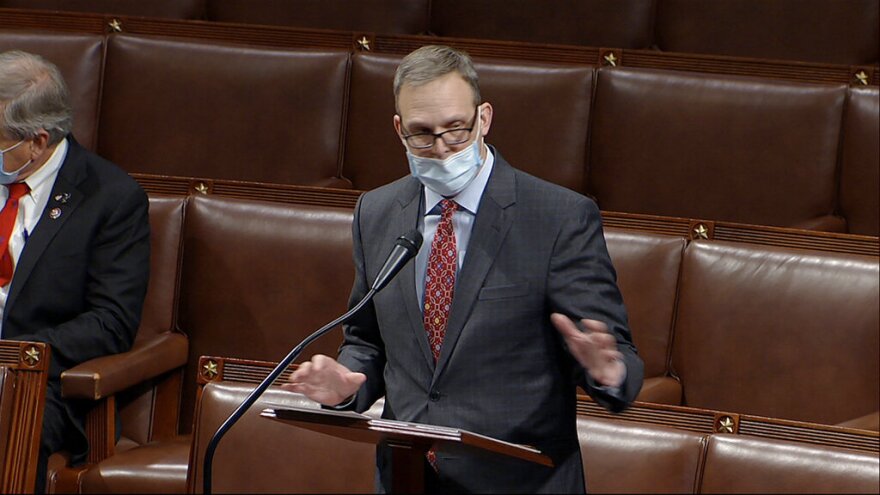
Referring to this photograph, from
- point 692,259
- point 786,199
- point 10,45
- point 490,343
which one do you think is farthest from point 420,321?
Answer: point 10,45

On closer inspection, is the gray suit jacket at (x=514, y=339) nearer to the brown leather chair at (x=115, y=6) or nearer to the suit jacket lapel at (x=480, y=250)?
the suit jacket lapel at (x=480, y=250)

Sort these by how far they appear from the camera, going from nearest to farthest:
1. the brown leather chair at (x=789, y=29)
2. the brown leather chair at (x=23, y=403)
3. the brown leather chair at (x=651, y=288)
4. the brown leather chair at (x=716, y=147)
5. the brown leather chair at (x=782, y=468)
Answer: the brown leather chair at (x=782, y=468), the brown leather chair at (x=23, y=403), the brown leather chair at (x=651, y=288), the brown leather chair at (x=716, y=147), the brown leather chair at (x=789, y=29)

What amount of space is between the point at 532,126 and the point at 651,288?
0.62 feet

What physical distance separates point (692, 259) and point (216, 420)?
33cm

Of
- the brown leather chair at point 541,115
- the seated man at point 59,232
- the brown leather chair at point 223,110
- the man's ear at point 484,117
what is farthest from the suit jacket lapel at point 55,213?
the man's ear at point 484,117

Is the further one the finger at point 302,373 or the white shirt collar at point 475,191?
the white shirt collar at point 475,191

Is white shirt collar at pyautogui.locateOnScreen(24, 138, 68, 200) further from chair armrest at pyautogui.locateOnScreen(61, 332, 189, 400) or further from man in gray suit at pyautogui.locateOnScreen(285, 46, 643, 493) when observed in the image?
man in gray suit at pyautogui.locateOnScreen(285, 46, 643, 493)

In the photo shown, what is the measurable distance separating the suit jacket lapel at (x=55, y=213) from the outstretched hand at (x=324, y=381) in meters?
0.36

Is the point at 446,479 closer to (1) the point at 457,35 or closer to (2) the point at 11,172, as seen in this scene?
(2) the point at 11,172

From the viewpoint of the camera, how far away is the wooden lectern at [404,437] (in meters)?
0.41

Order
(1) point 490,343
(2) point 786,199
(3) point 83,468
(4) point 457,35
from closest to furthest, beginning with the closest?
1. (1) point 490,343
2. (3) point 83,468
3. (2) point 786,199
4. (4) point 457,35

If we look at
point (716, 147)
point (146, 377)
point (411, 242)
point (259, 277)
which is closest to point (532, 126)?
point (716, 147)

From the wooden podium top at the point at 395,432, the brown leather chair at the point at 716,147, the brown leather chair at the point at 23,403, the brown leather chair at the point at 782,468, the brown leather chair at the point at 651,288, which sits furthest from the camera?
the brown leather chair at the point at 716,147

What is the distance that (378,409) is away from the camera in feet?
2.10
